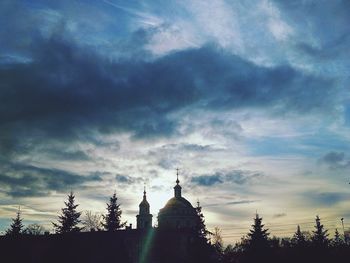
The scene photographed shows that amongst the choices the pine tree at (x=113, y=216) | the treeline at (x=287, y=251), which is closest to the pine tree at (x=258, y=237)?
the treeline at (x=287, y=251)

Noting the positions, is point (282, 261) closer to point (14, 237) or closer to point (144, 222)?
point (14, 237)

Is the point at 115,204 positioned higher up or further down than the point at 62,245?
higher up

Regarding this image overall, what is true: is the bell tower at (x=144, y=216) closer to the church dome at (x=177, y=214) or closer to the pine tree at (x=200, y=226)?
the church dome at (x=177, y=214)

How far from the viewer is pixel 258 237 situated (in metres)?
43.2

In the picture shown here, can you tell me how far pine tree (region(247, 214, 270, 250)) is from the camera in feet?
138

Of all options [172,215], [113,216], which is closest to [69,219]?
[113,216]

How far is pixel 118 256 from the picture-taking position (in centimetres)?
4441

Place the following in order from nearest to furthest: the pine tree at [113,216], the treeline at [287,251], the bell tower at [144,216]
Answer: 1. the treeline at [287,251]
2. the pine tree at [113,216]
3. the bell tower at [144,216]

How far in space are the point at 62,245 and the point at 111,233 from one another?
695 centimetres

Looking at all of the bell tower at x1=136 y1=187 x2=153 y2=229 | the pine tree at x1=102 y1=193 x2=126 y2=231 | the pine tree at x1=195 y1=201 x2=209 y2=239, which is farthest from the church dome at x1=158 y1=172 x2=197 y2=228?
the pine tree at x1=195 y1=201 x2=209 y2=239

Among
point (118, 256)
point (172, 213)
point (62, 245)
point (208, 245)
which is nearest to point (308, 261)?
point (208, 245)

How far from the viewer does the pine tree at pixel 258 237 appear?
42009mm

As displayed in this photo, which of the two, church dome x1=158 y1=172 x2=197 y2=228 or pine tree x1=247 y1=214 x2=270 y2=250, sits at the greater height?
church dome x1=158 y1=172 x2=197 y2=228

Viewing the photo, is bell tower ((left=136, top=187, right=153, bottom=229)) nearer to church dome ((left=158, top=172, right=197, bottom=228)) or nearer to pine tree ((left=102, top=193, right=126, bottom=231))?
church dome ((left=158, top=172, right=197, bottom=228))
